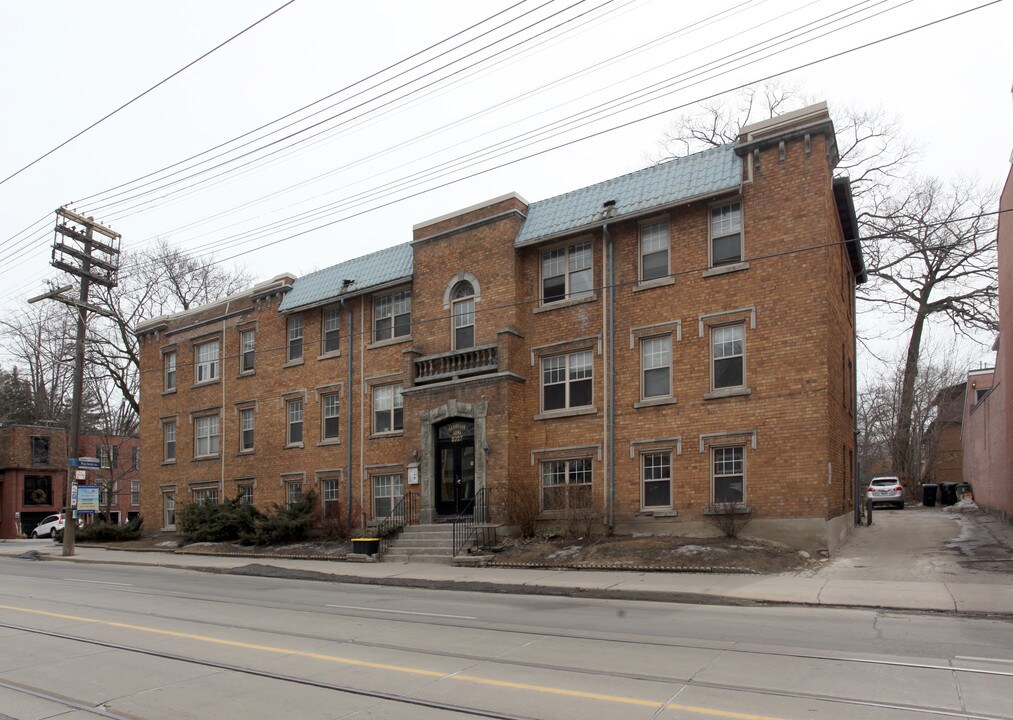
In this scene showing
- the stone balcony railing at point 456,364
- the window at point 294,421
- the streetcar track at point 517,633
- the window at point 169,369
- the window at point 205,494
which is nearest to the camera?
the streetcar track at point 517,633

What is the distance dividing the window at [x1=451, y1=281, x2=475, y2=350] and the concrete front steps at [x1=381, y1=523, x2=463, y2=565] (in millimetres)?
5392

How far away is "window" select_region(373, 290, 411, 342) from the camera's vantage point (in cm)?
2556

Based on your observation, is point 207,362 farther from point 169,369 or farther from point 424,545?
point 424,545

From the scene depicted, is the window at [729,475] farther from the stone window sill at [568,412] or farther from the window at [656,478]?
the stone window sill at [568,412]

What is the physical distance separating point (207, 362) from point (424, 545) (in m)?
15.4

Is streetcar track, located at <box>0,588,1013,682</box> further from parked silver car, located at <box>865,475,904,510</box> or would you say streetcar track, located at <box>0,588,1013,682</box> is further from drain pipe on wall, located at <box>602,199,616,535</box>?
parked silver car, located at <box>865,475,904,510</box>

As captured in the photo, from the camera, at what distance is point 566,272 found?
22.0 m

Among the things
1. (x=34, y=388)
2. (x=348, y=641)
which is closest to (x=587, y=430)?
(x=348, y=641)

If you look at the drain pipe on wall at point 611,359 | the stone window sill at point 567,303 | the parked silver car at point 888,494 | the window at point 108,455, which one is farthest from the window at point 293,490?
the parked silver car at point 888,494

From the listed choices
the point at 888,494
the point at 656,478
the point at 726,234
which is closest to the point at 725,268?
the point at 726,234

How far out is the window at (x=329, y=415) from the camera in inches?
1069

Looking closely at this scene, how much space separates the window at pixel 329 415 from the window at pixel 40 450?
36.9 metres

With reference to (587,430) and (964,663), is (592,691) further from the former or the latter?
(587,430)

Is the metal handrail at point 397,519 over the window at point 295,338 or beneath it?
beneath
